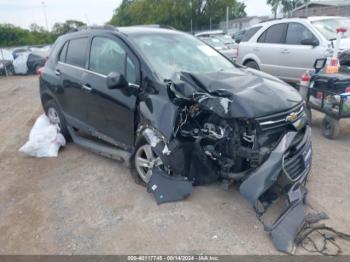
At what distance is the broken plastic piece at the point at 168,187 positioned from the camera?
367 cm

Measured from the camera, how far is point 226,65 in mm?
4770

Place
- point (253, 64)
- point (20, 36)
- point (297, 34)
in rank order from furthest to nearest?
point (20, 36) < point (253, 64) < point (297, 34)

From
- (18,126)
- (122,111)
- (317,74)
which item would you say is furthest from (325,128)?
(18,126)

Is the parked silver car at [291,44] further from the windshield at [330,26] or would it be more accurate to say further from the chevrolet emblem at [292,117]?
the chevrolet emblem at [292,117]

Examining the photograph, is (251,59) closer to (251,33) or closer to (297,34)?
(251,33)

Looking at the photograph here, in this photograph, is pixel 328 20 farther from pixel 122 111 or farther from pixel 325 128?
pixel 122 111

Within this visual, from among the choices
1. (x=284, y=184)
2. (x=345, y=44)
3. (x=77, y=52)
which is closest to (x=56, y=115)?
(x=77, y=52)

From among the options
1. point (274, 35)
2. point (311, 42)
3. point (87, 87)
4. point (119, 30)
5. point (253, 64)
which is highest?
point (119, 30)

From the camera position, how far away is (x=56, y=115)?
19.5 ft

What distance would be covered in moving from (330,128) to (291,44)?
10.7ft

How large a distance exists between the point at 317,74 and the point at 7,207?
4920 millimetres

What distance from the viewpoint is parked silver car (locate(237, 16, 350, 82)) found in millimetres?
7363

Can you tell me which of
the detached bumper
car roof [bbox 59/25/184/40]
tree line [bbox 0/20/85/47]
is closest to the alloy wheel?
the detached bumper

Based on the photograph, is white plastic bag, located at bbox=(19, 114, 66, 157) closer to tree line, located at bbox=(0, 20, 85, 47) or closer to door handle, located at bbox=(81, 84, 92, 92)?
door handle, located at bbox=(81, 84, 92, 92)
